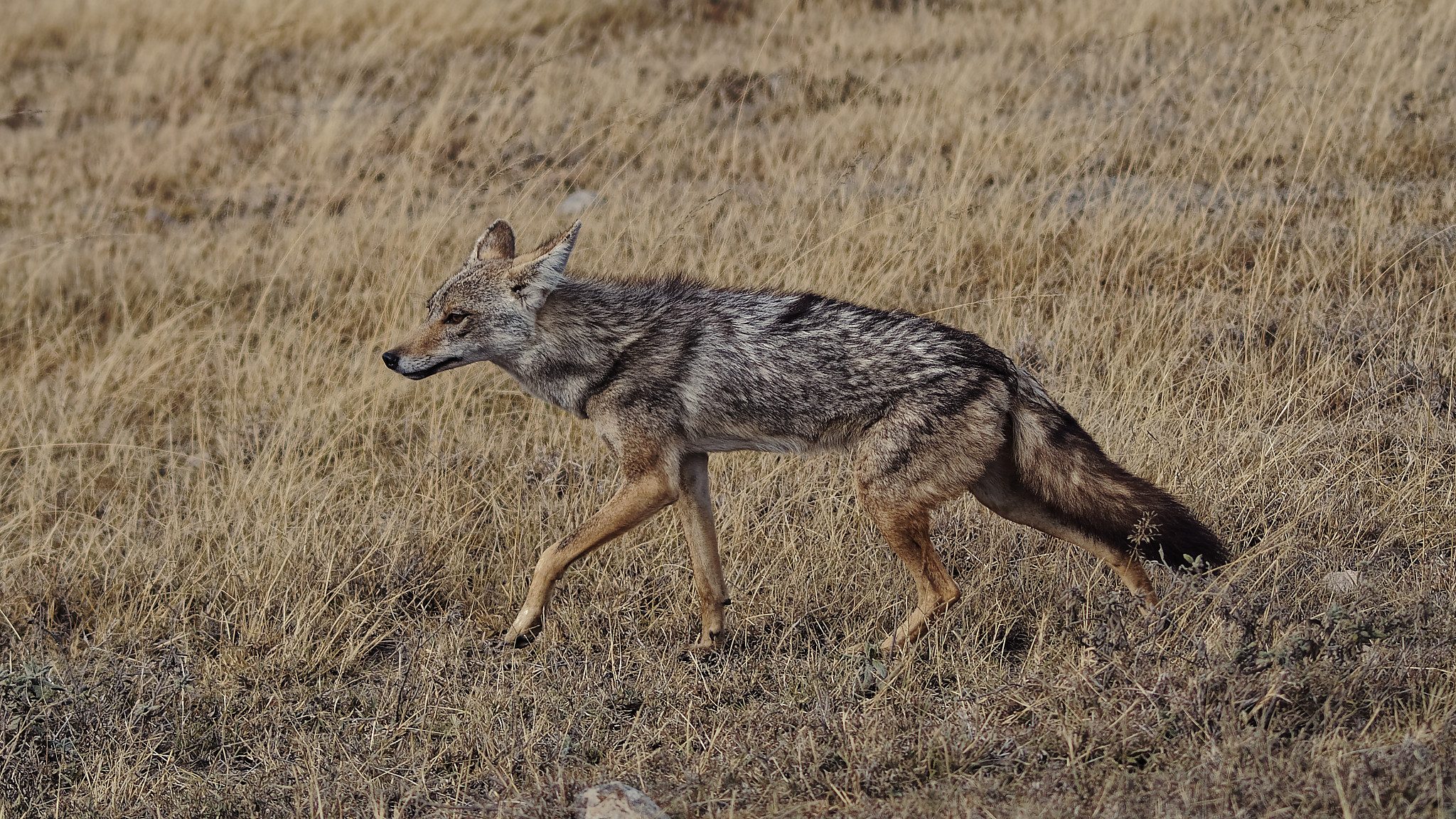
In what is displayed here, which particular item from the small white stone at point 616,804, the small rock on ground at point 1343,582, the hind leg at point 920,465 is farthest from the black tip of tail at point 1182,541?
the small white stone at point 616,804

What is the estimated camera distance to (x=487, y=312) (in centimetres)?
500

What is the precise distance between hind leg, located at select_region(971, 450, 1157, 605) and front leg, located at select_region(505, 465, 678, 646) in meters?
1.16

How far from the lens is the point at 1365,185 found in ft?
26.1

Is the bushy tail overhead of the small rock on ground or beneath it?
overhead

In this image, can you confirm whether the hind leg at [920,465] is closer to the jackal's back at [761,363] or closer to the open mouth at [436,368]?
the jackal's back at [761,363]

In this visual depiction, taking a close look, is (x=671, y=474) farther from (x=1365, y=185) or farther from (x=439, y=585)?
(x=1365, y=185)

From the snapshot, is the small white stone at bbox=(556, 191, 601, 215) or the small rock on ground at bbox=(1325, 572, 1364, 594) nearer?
the small rock on ground at bbox=(1325, 572, 1364, 594)

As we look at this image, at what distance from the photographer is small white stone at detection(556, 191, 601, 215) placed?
31.2 ft

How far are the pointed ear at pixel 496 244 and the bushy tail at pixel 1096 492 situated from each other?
2.24 meters

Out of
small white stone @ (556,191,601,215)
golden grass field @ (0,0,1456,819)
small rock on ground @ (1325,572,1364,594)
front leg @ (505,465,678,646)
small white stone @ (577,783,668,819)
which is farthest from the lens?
small white stone @ (556,191,601,215)

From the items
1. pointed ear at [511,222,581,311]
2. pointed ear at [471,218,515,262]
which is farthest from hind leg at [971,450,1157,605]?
pointed ear at [471,218,515,262]

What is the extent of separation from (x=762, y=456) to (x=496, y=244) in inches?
61.9

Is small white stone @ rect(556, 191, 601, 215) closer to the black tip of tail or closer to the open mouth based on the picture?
the open mouth

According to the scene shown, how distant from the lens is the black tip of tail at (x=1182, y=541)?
177 inches
